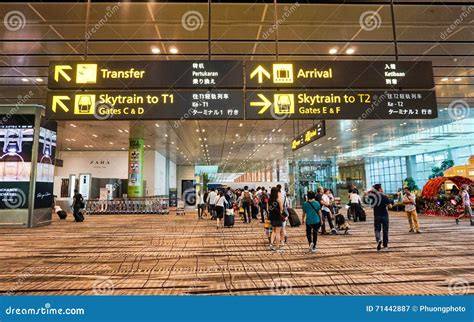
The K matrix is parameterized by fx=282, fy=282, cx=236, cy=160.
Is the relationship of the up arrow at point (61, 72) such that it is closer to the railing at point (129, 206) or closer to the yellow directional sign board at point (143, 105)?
the yellow directional sign board at point (143, 105)

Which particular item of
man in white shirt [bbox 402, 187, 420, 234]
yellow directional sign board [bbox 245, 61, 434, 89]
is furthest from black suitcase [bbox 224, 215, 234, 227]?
yellow directional sign board [bbox 245, 61, 434, 89]

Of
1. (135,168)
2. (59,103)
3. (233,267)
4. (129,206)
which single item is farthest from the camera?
(135,168)

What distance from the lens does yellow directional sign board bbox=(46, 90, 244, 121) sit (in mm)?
5336

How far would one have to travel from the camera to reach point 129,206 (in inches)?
816

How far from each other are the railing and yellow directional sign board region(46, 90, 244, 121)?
16.1 metres

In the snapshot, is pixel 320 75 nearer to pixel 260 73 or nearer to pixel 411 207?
pixel 260 73

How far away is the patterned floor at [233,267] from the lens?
3.94 m

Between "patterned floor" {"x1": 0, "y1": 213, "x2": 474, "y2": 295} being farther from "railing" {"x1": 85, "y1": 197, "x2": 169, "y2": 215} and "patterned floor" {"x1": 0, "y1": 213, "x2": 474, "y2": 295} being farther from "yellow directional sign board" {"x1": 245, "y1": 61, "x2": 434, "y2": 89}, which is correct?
"railing" {"x1": 85, "y1": 197, "x2": 169, "y2": 215}

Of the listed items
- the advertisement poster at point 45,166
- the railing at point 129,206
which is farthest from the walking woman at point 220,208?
the railing at point 129,206

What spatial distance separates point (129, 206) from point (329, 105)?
18538 millimetres

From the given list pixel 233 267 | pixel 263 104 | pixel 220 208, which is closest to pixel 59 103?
pixel 263 104
